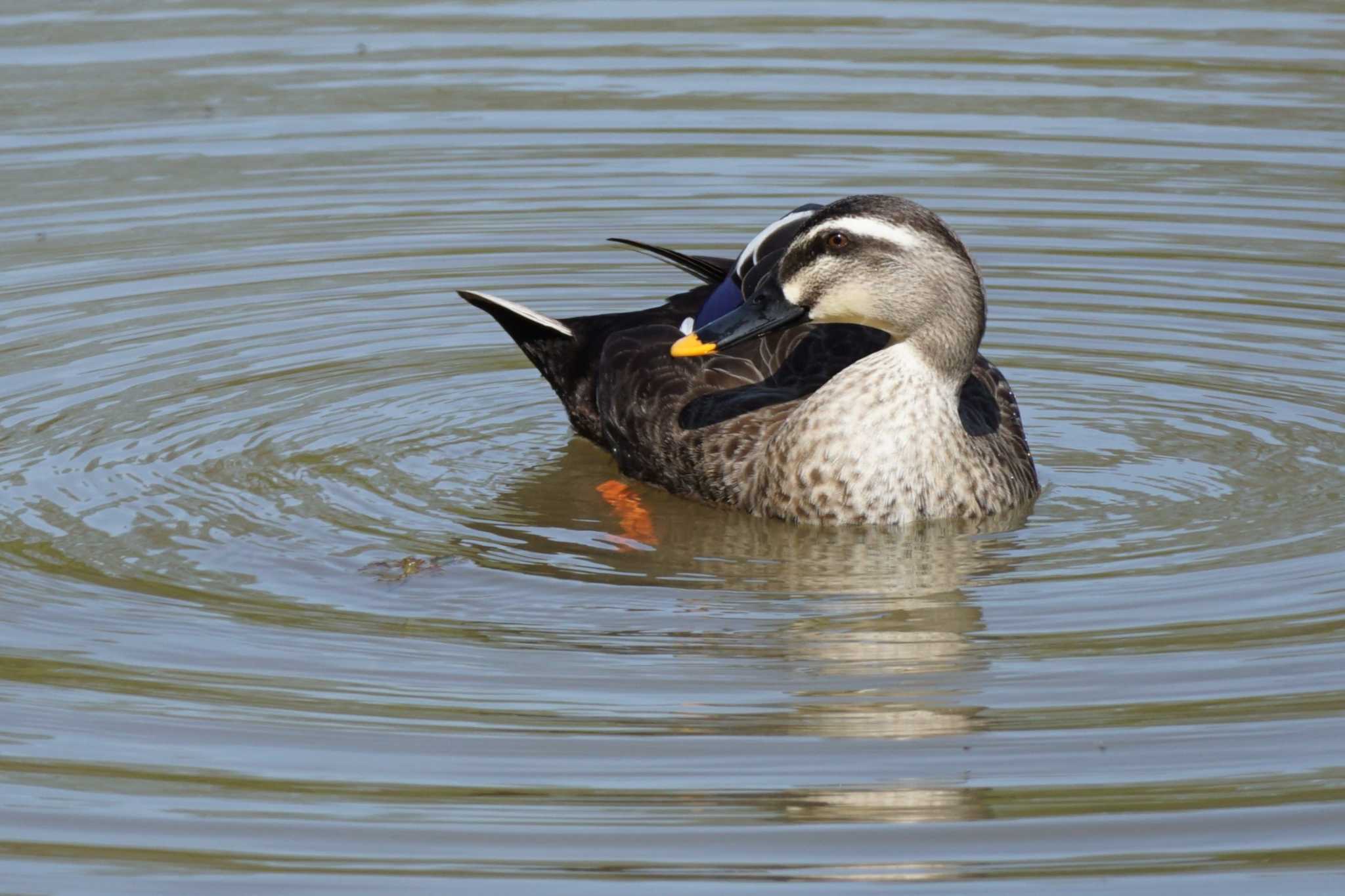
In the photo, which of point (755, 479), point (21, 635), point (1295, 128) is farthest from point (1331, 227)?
point (21, 635)

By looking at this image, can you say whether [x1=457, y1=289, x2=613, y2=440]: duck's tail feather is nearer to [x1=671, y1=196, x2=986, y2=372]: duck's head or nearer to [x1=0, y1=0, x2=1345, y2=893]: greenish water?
[x1=0, y1=0, x2=1345, y2=893]: greenish water

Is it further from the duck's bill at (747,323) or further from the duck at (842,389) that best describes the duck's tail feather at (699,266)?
the duck's bill at (747,323)

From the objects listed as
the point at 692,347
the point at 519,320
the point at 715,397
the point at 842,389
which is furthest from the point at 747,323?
the point at 519,320

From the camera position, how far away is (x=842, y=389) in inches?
351

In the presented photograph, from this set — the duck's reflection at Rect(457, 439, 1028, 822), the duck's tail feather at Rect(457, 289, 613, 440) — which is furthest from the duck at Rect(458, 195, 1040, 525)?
the duck's tail feather at Rect(457, 289, 613, 440)

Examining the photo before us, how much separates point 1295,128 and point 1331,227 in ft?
6.31

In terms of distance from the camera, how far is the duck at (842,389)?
872cm

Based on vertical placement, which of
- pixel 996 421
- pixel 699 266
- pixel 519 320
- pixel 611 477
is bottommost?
pixel 611 477

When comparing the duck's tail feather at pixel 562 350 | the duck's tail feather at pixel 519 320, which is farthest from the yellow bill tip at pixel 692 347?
the duck's tail feather at pixel 519 320

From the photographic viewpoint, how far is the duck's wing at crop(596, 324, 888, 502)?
30.4 ft

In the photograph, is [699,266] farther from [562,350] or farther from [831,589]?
[831,589]

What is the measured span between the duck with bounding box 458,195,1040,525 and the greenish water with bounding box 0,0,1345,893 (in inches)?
7.7

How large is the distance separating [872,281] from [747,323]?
0.49 m

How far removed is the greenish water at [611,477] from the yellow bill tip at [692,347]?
71cm
